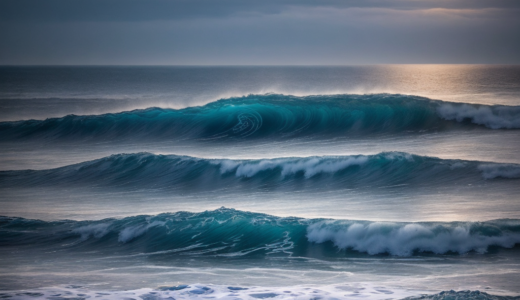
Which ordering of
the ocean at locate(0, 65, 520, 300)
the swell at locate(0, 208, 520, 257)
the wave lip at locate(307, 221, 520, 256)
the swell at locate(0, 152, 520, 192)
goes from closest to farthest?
the ocean at locate(0, 65, 520, 300)
the wave lip at locate(307, 221, 520, 256)
the swell at locate(0, 208, 520, 257)
the swell at locate(0, 152, 520, 192)

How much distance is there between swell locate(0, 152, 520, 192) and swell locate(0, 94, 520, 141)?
230 inches


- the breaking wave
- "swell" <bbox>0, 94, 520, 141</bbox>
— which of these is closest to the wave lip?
the breaking wave

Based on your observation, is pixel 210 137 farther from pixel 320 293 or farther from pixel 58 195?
pixel 320 293

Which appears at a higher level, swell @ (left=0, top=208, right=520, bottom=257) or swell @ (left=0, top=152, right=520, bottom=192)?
swell @ (left=0, top=152, right=520, bottom=192)

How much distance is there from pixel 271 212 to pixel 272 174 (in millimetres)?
3048

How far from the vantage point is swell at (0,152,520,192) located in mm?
12992

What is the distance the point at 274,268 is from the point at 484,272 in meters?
2.90

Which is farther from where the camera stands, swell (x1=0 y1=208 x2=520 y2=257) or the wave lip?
swell (x1=0 y1=208 x2=520 y2=257)

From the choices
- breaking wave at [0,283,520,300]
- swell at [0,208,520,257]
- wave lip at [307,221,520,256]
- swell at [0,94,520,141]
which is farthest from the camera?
swell at [0,94,520,141]

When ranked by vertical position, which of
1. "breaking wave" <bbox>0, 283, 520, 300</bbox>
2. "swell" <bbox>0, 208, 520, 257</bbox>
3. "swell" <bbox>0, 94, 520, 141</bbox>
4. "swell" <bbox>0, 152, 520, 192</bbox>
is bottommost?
"breaking wave" <bbox>0, 283, 520, 300</bbox>

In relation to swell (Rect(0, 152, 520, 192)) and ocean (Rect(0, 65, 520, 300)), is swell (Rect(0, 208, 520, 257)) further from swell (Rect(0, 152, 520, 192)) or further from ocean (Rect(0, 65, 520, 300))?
swell (Rect(0, 152, 520, 192))

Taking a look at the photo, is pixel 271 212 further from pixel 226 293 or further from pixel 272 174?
pixel 226 293

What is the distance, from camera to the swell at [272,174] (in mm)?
12992

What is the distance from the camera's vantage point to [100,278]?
7734mm
